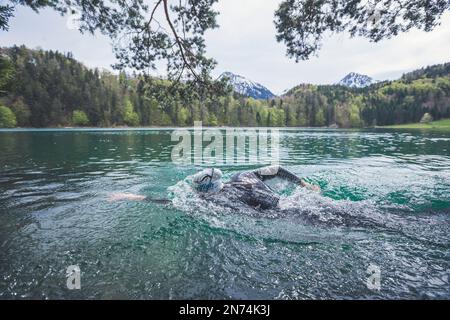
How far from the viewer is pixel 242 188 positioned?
8.18 m

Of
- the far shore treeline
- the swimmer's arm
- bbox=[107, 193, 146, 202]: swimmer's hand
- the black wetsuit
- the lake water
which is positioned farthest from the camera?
the far shore treeline

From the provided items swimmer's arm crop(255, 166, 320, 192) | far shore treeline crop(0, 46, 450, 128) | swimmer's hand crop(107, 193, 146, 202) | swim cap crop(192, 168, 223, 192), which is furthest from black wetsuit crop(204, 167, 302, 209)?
far shore treeline crop(0, 46, 450, 128)

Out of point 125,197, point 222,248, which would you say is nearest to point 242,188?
point 222,248

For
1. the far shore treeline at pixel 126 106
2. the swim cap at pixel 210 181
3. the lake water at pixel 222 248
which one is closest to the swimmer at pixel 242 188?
the swim cap at pixel 210 181

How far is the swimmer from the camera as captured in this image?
795 centimetres


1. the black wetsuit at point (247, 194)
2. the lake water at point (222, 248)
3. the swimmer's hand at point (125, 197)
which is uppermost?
the black wetsuit at point (247, 194)

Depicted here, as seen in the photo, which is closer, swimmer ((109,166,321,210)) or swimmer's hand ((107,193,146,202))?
swimmer ((109,166,321,210))

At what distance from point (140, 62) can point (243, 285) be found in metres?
9.45

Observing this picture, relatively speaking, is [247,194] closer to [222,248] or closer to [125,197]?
[222,248]

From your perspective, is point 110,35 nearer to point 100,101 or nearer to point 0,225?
point 0,225

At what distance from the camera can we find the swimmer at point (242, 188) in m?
7.95

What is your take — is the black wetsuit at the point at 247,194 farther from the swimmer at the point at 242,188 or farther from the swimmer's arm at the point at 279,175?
the swimmer's arm at the point at 279,175

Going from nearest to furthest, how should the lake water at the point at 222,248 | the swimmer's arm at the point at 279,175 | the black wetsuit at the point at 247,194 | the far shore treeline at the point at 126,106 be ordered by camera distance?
the lake water at the point at 222,248 → the black wetsuit at the point at 247,194 → the swimmer's arm at the point at 279,175 → the far shore treeline at the point at 126,106

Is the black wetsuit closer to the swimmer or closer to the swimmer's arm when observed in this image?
the swimmer
